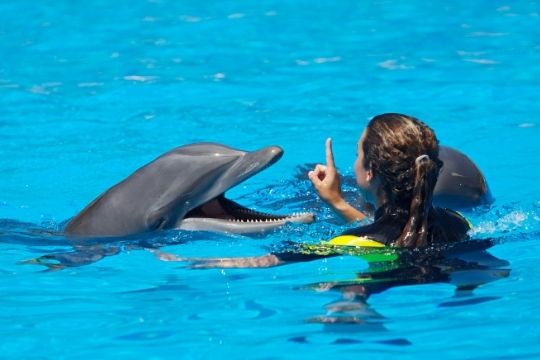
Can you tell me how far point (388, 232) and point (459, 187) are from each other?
6.70 feet

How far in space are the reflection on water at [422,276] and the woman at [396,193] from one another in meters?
0.09

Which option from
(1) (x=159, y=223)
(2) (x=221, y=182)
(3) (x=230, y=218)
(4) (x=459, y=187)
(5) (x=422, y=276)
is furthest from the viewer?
(4) (x=459, y=187)

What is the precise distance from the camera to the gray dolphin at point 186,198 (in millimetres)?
6406

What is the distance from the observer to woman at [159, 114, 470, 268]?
5598mm

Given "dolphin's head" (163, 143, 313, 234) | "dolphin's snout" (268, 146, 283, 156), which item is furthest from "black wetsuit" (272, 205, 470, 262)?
"dolphin's snout" (268, 146, 283, 156)

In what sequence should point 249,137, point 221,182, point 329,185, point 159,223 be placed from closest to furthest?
1. point 329,185
2. point 221,182
3. point 159,223
4. point 249,137

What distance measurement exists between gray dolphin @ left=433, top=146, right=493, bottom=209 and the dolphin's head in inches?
61.2

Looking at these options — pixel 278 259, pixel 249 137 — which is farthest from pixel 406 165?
pixel 249 137

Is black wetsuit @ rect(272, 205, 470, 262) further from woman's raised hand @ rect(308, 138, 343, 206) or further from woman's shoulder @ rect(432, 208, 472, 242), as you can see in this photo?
woman's raised hand @ rect(308, 138, 343, 206)

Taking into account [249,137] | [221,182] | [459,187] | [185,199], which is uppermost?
[221,182]

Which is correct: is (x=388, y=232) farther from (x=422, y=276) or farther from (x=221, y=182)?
(x=221, y=182)

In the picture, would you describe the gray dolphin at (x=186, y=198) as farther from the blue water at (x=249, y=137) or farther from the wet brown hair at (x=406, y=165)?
the wet brown hair at (x=406, y=165)

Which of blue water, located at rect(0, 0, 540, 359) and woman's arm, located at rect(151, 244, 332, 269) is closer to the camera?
blue water, located at rect(0, 0, 540, 359)

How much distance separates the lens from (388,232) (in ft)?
18.8
